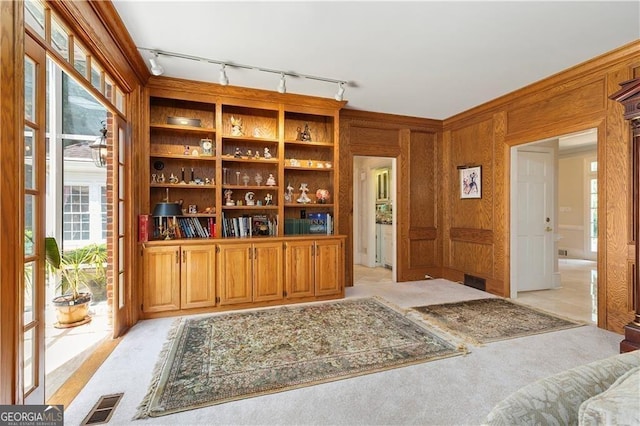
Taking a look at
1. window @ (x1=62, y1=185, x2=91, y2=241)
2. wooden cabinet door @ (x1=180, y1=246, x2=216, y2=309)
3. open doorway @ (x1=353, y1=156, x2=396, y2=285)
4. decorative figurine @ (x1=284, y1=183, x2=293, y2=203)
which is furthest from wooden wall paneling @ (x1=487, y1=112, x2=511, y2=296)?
window @ (x1=62, y1=185, x2=91, y2=241)

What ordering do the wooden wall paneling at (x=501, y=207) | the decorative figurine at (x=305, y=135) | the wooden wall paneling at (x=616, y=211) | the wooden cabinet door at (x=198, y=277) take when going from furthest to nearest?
1. the decorative figurine at (x=305, y=135)
2. the wooden wall paneling at (x=501, y=207)
3. the wooden cabinet door at (x=198, y=277)
4. the wooden wall paneling at (x=616, y=211)

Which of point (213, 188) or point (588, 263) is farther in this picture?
point (588, 263)

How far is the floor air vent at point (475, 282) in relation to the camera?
451 cm

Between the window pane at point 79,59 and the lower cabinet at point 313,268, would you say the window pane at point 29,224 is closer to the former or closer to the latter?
the window pane at point 79,59

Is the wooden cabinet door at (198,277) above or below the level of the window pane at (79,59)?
below

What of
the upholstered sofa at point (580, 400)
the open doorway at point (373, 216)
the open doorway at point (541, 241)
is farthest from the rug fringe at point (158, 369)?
the open doorway at point (541, 241)

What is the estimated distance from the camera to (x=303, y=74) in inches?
134

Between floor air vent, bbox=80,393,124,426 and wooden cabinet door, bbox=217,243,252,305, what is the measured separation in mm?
1618

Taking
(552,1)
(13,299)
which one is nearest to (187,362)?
(13,299)

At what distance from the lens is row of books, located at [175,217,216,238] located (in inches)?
145

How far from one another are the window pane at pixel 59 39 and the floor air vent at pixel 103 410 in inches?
87.4

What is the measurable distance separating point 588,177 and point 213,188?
8881 millimetres

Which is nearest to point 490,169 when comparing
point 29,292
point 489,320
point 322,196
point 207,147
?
point 489,320

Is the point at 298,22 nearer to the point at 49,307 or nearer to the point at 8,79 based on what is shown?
the point at 8,79
